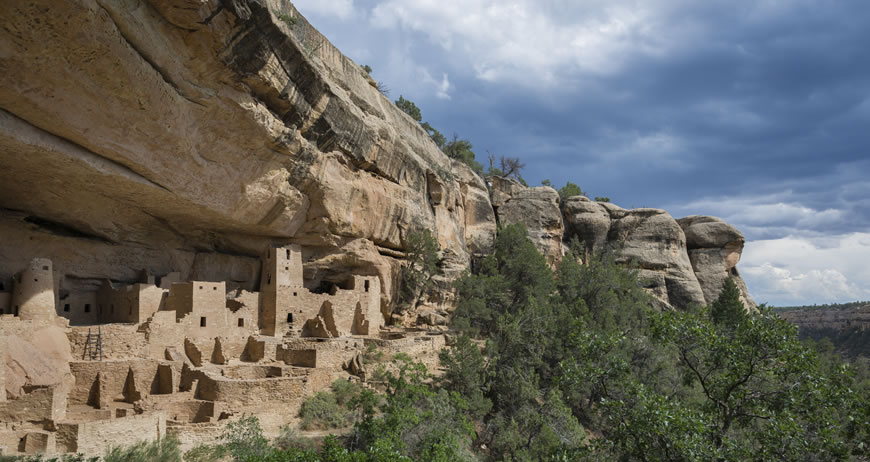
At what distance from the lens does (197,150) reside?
17.5 m

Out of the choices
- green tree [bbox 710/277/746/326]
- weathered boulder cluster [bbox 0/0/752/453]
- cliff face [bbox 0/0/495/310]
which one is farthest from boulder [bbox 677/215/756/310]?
cliff face [bbox 0/0/495/310]

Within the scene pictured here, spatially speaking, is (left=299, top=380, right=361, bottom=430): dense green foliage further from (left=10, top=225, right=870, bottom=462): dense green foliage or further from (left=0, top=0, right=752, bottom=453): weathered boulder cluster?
(left=0, top=0, right=752, bottom=453): weathered boulder cluster

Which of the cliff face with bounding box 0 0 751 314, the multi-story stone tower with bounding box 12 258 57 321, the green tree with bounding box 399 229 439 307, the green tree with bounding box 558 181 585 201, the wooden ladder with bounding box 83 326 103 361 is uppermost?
the green tree with bounding box 558 181 585 201

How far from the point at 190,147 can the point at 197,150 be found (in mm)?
424

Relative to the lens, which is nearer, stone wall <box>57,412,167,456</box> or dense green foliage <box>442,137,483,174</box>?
stone wall <box>57,412,167,456</box>

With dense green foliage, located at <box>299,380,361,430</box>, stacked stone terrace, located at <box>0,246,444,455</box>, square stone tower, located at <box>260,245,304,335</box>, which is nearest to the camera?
stacked stone terrace, located at <box>0,246,444,455</box>

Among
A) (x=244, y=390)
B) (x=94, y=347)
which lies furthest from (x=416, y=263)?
(x=94, y=347)

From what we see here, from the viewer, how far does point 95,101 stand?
45.9 feet

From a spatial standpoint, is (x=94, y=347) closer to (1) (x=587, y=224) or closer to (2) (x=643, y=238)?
(1) (x=587, y=224)

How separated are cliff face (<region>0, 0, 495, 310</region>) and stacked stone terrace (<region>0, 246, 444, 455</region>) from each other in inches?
66.8

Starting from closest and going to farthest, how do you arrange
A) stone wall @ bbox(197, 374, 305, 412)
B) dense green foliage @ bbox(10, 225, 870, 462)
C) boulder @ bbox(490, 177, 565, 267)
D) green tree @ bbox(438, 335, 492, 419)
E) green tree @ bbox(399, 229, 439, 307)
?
dense green foliage @ bbox(10, 225, 870, 462), stone wall @ bbox(197, 374, 305, 412), green tree @ bbox(438, 335, 492, 419), green tree @ bbox(399, 229, 439, 307), boulder @ bbox(490, 177, 565, 267)

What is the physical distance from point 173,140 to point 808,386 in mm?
15704

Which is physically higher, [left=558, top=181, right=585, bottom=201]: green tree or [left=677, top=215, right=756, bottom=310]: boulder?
[left=558, top=181, right=585, bottom=201]: green tree

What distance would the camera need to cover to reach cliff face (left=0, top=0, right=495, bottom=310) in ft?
42.9
